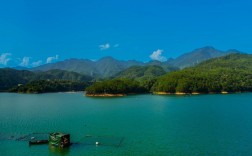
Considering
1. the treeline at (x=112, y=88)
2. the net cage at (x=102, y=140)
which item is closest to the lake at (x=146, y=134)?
the net cage at (x=102, y=140)

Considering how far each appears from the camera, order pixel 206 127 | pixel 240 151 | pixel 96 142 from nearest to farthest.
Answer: pixel 240 151 < pixel 96 142 < pixel 206 127

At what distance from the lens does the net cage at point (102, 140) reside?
127 ft

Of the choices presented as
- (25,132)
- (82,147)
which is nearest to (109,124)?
(25,132)

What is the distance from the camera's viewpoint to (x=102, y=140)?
40562 mm

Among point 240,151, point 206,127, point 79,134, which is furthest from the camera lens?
point 206,127

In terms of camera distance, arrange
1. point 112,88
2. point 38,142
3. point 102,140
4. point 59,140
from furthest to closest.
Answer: point 112,88, point 102,140, point 38,142, point 59,140

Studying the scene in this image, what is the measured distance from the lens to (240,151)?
35.2 m

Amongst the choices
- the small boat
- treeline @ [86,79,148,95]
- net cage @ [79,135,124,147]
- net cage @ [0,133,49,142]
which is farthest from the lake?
treeline @ [86,79,148,95]

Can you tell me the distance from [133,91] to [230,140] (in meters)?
121

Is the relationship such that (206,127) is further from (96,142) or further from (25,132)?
(25,132)

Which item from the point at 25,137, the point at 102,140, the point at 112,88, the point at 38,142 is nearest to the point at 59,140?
the point at 38,142

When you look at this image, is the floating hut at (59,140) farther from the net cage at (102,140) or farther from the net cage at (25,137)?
the net cage at (25,137)

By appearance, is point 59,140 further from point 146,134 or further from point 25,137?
point 146,134

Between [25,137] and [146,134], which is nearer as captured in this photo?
Answer: [25,137]
